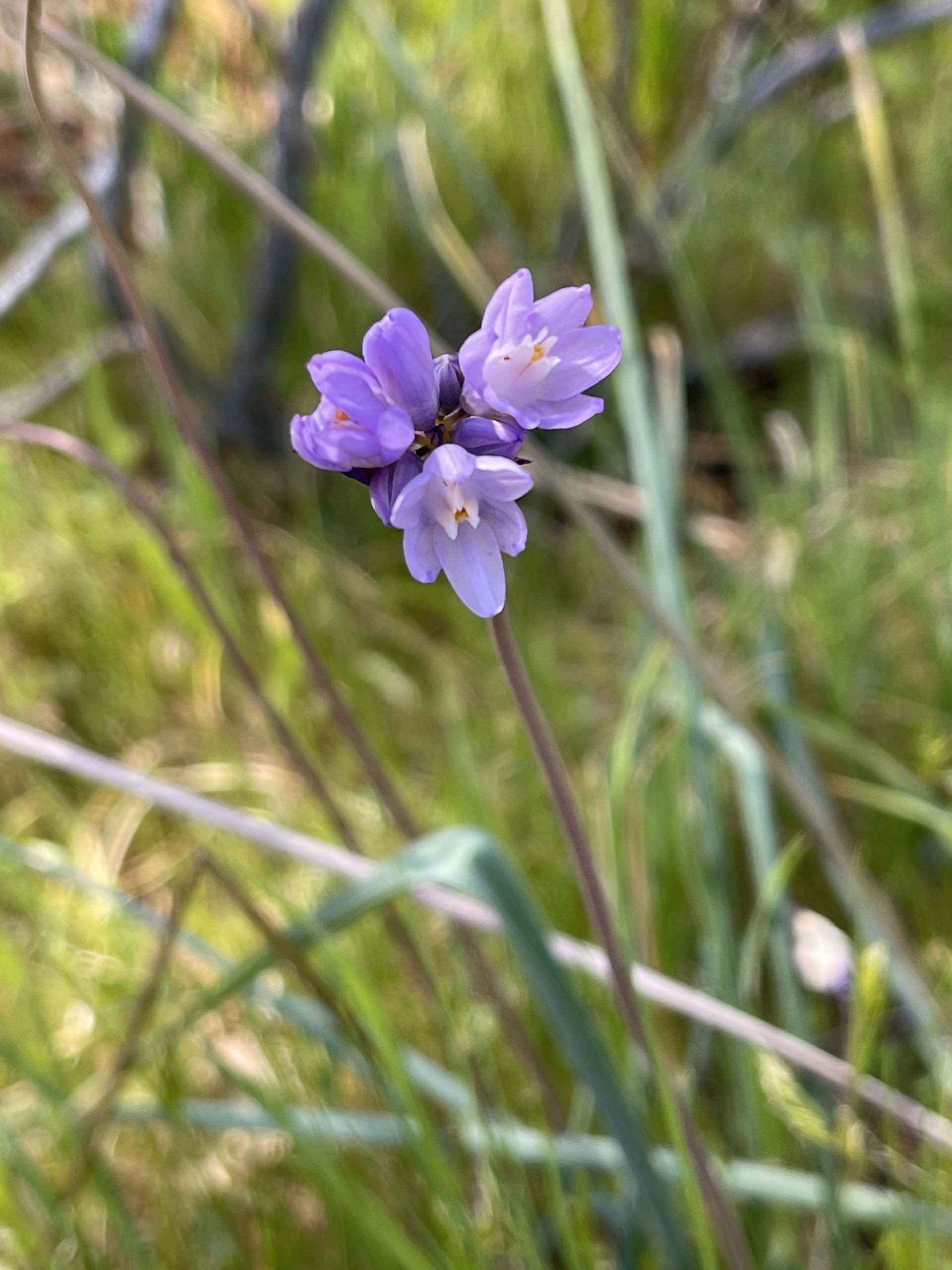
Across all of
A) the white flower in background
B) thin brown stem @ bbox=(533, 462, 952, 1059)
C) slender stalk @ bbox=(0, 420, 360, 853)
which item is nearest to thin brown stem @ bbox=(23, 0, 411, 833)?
slender stalk @ bbox=(0, 420, 360, 853)

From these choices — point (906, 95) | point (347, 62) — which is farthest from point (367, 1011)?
point (906, 95)

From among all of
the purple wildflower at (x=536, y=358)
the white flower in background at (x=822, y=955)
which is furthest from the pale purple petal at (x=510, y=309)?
the white flower in background at (x=822, y=955)

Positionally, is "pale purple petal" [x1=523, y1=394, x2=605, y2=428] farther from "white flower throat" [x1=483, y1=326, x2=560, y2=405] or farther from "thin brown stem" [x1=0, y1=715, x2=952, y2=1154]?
"thin brown stem" [x1=0, y1=715, x2=952, y2=1154]

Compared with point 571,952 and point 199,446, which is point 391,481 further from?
point 571,952

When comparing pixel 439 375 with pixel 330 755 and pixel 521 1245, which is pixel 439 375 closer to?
pixel 521 1245

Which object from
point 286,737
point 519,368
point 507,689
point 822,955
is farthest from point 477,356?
point 507,689

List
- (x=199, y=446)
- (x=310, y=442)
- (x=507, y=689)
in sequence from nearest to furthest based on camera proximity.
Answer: (x=310, y=442)
(x=199, y=446)
(x=507, y=689)

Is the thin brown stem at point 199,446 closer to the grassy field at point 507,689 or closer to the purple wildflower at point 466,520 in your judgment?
the grassy field at point 507,689
